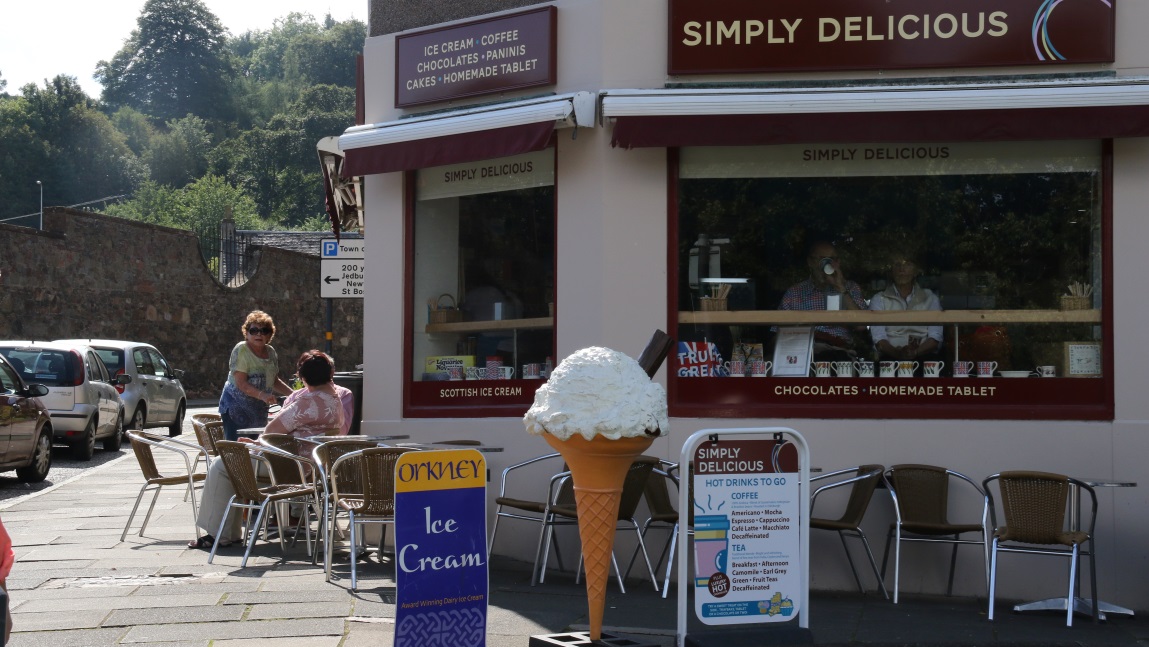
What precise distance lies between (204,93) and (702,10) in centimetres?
11015

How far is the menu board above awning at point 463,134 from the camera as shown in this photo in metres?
8.45

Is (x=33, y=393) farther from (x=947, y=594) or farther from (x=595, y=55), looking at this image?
(x=947, y=594)

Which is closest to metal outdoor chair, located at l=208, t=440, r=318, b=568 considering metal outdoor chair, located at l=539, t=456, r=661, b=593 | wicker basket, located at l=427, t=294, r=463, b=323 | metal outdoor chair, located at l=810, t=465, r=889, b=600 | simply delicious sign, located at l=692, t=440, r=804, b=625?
wicker basket, located at l=427, t=294, r=463, b=323

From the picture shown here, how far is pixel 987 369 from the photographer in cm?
836

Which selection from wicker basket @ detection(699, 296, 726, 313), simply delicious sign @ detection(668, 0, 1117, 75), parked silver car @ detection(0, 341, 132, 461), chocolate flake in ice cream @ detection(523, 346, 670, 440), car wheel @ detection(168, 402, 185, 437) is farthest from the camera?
car wheel @ detection(168, 402, 185, 437)

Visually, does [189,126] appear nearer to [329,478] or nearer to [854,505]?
[329,478]

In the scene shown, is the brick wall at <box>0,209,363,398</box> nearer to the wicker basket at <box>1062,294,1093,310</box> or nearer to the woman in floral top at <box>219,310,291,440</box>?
the woman in floral top at <box>219,310,291,440</box>

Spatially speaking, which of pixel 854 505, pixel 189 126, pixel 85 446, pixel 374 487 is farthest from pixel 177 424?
pixel 189 126

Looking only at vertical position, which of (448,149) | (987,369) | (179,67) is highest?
(179,67)

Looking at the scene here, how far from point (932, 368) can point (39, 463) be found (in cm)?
1075

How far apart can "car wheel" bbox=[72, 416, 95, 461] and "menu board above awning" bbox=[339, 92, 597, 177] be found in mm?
9998

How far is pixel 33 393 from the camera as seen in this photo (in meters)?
14.8

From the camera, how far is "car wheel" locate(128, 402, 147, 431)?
21395 millimetres

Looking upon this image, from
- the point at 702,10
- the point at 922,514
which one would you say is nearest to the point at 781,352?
the point at 922,514
